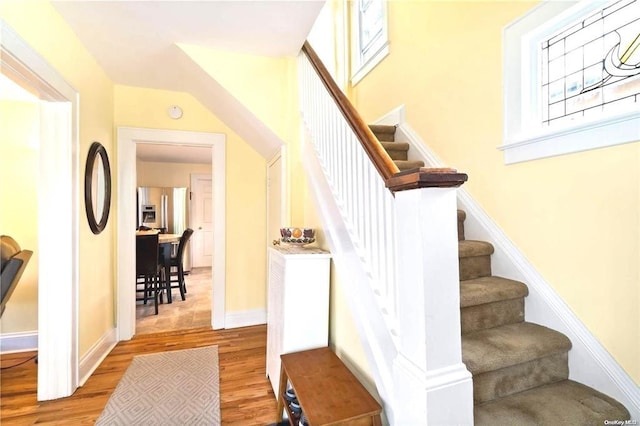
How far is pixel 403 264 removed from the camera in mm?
980

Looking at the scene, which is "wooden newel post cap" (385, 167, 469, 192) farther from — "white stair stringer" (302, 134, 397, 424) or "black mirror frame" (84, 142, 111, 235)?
"black mirror frame" (84, 142, 111, 235)

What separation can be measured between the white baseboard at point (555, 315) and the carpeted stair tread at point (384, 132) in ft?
3.31

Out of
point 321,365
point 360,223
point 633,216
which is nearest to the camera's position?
point 633,216

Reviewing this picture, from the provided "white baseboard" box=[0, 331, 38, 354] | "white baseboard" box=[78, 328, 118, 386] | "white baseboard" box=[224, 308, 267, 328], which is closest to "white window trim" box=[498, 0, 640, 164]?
"white baseboard" box=[224, 308, 267, 328]

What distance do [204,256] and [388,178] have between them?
6.77 m

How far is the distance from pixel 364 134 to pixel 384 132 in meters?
1.62

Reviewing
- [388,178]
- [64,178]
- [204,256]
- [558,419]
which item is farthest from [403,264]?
[204,256]

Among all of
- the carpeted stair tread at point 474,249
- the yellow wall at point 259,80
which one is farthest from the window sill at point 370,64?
the carpeted stair tread at point 474,249

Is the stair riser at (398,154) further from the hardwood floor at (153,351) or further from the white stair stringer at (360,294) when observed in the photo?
the hardwood floor at (153,351)

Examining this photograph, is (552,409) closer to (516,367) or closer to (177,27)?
(516,367)

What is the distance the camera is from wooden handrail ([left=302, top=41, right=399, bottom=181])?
1111mm

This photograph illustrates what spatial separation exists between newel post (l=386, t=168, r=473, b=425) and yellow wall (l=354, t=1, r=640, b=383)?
908mm

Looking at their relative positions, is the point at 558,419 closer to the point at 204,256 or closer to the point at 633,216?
the point at 633,216

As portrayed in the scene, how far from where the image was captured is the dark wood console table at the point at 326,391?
44.4 inches
